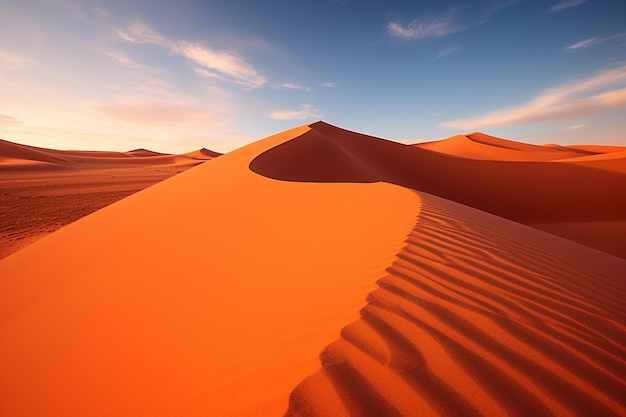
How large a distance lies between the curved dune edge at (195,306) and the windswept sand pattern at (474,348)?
157 mm

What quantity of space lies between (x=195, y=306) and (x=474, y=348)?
2.07 metres

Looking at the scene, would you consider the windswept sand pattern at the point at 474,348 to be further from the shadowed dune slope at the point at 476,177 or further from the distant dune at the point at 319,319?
the shadowed dune slope at the point at 476,177

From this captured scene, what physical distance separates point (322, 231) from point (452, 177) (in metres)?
13.0

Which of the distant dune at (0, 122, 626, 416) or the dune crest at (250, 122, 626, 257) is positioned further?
the dune crest at (250, 122, 626, 257)

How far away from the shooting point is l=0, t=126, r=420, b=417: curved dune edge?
1520mm

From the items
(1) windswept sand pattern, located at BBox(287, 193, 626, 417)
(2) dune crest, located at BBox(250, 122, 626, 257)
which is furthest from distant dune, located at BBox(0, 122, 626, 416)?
(2) dune crest, located at BBox(250, 122, 626, 257)

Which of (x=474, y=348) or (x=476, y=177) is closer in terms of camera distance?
(x=474, y=348)

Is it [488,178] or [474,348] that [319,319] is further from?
[488,178]

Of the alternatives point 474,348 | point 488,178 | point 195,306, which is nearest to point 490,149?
point 488,178

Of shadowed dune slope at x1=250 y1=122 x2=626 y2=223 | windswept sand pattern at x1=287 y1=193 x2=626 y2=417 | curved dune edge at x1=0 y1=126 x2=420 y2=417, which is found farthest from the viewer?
shadowed dune slope at x1=250 y1=122 x2=626 y2=223

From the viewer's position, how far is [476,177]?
14.4m

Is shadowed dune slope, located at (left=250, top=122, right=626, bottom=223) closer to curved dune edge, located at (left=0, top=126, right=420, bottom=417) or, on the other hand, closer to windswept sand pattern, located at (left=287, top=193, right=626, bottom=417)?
curved dune edge, located at (left=0, top=126, right=420, bottom=417)

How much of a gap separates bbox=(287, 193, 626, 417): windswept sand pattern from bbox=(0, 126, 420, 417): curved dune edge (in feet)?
0.52

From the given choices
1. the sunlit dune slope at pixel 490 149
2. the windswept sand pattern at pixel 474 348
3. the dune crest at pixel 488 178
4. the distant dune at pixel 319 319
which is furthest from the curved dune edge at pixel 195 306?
the sunlit dune slope at pixel 490 149
